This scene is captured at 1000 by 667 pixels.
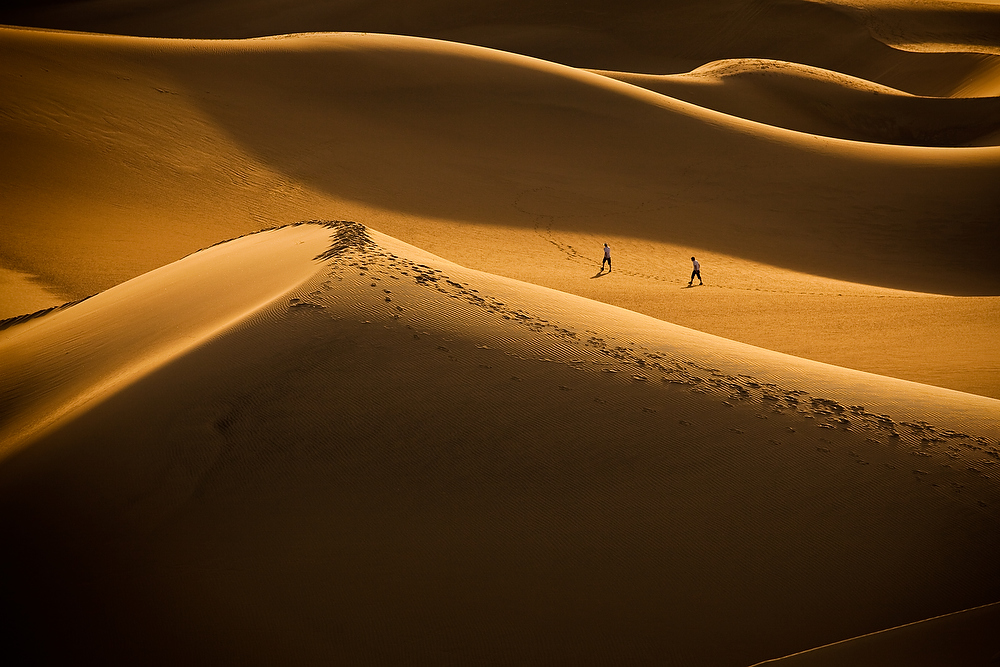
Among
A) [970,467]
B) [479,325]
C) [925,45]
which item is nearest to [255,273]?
[479,325]

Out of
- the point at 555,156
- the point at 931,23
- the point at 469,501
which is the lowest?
the point at 469,501

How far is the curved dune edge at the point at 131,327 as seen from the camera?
19.3 feet

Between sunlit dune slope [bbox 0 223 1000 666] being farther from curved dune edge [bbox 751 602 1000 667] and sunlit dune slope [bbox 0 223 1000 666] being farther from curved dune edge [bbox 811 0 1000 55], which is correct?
curved dune edge [bbox 811 0 1000 55]

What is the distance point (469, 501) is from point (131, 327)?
452 cm

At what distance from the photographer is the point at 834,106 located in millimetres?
32031

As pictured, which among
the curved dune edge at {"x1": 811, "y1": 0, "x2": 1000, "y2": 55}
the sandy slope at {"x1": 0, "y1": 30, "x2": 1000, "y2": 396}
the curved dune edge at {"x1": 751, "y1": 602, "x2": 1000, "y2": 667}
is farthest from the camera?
the curved dune edge at {"x1": 811, "y1": 0, "x2": 1000, "y2": 55}

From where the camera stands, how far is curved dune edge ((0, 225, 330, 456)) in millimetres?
5871

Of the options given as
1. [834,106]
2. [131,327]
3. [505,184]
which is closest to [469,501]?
[131,327]

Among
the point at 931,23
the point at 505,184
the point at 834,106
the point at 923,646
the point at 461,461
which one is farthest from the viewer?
the point at 931,23

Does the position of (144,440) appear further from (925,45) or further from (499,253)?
(925,45)

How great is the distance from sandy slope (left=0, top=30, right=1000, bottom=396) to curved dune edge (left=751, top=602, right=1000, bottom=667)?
6.32 m

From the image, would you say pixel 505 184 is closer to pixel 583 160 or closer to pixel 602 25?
pixel 583 160

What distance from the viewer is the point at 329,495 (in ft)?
14.6

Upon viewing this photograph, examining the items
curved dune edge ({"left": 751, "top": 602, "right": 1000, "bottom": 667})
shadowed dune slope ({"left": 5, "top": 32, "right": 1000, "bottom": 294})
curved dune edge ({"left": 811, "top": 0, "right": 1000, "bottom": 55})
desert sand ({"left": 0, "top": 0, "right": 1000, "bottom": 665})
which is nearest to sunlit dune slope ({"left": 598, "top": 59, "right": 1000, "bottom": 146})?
shadowed dune slope ({"left": 5, "top": 32, "right": 1000, "bottom": 294})
